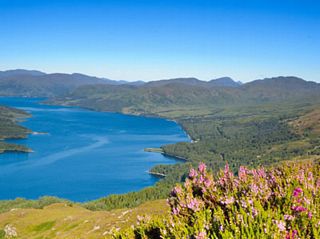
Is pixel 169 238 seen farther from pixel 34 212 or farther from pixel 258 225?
pixel 34 212

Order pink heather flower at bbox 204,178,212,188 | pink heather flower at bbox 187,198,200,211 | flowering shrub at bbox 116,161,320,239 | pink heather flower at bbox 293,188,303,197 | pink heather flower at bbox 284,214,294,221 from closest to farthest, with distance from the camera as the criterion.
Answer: flowering shrub at bbox 116,161,320,239 → pink heather flower at bbox 284,214,294,221 → pink heather flower at bbox 293,188,303,197 → pink heather flower at bbox 187,198,200,211 → pink heather flower at bbox 204,178,212,188

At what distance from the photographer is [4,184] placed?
169 metres

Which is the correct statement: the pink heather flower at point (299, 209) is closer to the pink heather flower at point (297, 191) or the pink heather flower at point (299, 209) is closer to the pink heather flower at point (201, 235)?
the pink heather flower at point (297, 191)

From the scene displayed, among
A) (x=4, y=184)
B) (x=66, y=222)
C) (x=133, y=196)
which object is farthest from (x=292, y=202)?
(x=4, y=184)

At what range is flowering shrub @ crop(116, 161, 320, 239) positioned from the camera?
7.22m

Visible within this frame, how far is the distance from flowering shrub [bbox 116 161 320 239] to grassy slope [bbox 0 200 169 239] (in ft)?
93.1

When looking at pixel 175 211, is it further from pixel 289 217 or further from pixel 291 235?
pixel 291 235

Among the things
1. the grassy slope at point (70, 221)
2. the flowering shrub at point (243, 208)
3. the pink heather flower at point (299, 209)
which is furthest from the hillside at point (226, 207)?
the grassy slope at point (70, 221)

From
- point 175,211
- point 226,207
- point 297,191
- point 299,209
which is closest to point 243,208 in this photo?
point 226,207

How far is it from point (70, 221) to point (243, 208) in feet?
171

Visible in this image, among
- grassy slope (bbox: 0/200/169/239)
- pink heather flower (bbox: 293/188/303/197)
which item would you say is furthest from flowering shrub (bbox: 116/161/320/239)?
grassy slope (bbox: 0/200/169/239)

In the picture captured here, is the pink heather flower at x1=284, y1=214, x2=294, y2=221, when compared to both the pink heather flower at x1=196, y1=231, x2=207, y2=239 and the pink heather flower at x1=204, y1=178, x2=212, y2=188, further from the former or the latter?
the pink heather flower at x1=204, y1=178, x2=212, y2=188

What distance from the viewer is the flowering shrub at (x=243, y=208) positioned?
7.22 metres

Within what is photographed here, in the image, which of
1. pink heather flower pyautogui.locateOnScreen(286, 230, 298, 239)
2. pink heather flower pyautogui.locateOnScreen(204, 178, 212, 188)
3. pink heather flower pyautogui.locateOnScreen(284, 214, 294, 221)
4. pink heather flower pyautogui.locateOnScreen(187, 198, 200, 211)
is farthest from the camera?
pink heather flower pyautogui.locateOnScreen(204, 178, 212, 188)
